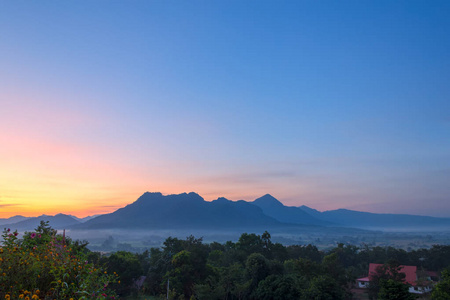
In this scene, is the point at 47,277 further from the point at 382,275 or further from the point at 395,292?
the point at 382,275

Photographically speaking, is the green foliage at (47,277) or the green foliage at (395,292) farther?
the green foliage at (395,292)

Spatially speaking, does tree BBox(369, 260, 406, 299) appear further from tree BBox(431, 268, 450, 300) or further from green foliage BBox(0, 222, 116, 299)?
green foliage BBox(0, 222, 116, 299)

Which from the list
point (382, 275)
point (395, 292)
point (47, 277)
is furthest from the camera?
point (382, 275)

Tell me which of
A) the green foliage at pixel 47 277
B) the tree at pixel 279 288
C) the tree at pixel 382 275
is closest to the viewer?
the green foliage at pixel 47 277

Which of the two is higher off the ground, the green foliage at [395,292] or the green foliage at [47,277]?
the green foliage at [47,277]

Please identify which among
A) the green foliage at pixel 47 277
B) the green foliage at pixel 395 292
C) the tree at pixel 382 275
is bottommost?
the tree at pixel 382 275

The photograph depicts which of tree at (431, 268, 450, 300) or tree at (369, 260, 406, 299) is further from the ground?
tree at (431, 268, 450, 300)

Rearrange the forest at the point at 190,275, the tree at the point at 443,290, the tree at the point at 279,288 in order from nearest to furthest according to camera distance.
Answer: the forest at the point at 190,275
the tree at the point at 443,290
the tree at the point at 279,288

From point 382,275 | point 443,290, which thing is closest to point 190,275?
point 443,290

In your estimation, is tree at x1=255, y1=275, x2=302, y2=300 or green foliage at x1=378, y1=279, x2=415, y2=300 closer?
green foliage at x1=378, y1=279, x2=415, y2=300

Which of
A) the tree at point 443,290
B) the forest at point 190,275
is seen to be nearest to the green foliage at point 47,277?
the forest at point 190,275

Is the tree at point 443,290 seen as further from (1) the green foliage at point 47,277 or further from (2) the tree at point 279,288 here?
(1) the green foliage at point 47,277

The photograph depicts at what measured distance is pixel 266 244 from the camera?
151 ft

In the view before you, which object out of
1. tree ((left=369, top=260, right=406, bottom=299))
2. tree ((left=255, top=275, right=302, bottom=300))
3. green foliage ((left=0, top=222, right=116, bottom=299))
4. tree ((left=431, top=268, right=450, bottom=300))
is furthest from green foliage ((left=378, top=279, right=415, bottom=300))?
green foliage ((left=0, top=222, right=116, bottom=299))
